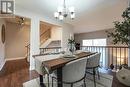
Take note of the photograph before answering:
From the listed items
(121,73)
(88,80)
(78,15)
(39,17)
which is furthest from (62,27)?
(121,73)

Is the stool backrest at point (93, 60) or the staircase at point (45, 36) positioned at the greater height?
the staircase at point (45, 36)

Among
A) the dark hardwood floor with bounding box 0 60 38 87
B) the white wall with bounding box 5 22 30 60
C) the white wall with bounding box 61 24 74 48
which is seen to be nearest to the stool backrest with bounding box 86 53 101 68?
the dark hardwood floor with bounding box 0 60 38 87

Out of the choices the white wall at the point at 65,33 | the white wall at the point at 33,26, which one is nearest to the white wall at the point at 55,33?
the white wall at the point at 65,33

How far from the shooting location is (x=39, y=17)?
4887 millimetres

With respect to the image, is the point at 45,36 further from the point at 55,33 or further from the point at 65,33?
the point at 65,33

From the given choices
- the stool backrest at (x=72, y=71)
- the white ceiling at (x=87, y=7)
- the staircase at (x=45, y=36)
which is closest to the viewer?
the stool backrest at (x=72, y=71)

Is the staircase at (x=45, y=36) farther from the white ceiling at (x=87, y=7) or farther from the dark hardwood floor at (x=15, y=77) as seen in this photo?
the dark hardwood floor at (x=15, y=77)

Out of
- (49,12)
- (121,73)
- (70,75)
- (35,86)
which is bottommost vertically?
(35,86)

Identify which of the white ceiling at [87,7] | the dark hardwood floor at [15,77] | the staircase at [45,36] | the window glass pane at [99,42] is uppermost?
the white ceiling at [87,7]

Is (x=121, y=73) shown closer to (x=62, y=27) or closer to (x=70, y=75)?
(x=70, y=75)

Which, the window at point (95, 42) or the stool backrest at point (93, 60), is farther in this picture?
the window at point (95, 42)

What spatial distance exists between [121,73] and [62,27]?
13.7ft

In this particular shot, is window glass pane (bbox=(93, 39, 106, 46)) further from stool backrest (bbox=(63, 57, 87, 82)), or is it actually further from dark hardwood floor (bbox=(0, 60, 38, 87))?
stool backrest (bbox=(63, 57, 87, 82))

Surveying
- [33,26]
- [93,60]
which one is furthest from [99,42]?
[93,60]
